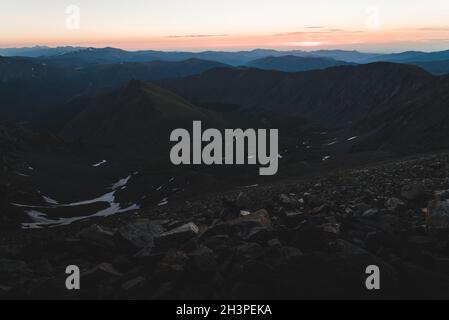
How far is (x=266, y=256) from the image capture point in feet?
62.0

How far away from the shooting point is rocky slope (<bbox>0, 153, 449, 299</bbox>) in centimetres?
1722

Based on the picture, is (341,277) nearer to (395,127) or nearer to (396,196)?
(396,196)

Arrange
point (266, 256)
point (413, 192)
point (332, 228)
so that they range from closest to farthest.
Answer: point (266, 256)
point (332, 228)
point (413, 192)

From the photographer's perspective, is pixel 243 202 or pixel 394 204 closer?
pixel 394 204

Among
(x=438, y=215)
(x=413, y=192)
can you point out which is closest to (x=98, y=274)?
(x=438, y=215)

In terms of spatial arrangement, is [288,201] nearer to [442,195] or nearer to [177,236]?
[177,236]

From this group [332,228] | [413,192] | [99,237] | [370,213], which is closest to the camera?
[332,228]

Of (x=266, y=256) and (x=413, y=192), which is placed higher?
(x=413, y=192)

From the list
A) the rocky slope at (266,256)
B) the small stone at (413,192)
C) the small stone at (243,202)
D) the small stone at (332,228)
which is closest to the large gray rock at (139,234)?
the rocky slope at (266,256)

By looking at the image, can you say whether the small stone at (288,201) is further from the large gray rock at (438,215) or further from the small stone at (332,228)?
the large gray rock at (438,215)

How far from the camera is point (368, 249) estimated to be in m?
19.3

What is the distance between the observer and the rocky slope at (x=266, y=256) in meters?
17.2
